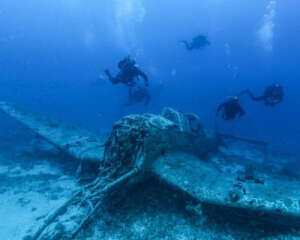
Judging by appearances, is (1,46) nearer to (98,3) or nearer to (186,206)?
(98,3)

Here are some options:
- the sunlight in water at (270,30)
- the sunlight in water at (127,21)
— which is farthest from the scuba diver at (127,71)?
the sunlight in water at (270,30)

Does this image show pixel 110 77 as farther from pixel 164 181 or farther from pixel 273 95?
pixel 273 95

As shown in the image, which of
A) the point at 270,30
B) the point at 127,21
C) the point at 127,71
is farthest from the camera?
the point at 270,30

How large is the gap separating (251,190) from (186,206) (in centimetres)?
121

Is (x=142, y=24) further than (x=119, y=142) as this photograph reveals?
Yes

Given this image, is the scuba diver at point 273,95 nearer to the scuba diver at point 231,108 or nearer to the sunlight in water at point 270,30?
the scuba diver at point 231,108

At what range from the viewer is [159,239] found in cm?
371

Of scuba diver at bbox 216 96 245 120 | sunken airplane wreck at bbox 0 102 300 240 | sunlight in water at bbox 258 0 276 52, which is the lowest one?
sunken airplane wreck at bbox 0 102 300 240

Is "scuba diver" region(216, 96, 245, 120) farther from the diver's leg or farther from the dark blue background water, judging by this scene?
the dark blue background water

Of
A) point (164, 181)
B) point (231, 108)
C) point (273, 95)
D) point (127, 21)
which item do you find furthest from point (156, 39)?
A: point (164, 181)

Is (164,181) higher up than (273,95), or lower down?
lower down

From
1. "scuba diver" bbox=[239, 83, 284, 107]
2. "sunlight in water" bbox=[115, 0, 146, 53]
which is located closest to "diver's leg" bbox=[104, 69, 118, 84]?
"scuba diver" bbox=[239, 83, 284, 107]

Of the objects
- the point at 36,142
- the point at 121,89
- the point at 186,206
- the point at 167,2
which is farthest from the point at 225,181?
the point at 167,2

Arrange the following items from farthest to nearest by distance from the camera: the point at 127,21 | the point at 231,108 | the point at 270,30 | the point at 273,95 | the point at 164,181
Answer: the point at 270,30 → the point at 127,21 → the point at 273,95 → the point at 231,108 → the point at 164,181
